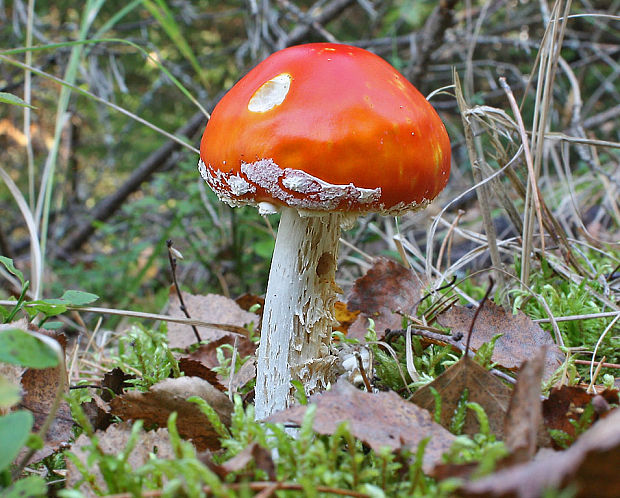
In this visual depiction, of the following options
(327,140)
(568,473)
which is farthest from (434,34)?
(568,473)

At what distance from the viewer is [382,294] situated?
2.19 m

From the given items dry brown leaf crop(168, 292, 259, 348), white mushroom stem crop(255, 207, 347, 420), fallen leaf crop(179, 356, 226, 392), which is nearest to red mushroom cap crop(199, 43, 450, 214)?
white mushroom stem crop(255, 207, 347, 420)

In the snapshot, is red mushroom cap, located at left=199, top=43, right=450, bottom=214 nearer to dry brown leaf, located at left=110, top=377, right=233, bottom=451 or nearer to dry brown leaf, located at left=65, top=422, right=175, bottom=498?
dry brown leaf, located at left=110, top=377, right=233, bottom=451

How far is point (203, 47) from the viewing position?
208 inches

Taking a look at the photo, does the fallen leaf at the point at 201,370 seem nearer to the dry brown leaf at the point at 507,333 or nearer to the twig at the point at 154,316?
the twig at the point at 154,316

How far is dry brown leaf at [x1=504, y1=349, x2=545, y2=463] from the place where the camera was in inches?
36.9

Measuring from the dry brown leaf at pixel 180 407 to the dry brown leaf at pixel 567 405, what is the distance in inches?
32.0

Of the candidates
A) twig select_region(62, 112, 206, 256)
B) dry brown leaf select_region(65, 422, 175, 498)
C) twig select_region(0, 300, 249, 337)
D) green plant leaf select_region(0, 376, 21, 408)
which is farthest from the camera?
twig select_region(62, 112, 206, 256)

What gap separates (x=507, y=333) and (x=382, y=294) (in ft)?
1.97

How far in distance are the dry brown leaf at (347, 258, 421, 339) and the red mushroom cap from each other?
794 mm

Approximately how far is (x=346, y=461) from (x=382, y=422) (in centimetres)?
11

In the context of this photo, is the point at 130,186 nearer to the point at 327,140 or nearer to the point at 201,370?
the point at 201,370

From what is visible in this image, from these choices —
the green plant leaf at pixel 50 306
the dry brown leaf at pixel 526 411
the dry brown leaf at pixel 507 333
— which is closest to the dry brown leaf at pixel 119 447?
the green plant leaf at pixel 50 306

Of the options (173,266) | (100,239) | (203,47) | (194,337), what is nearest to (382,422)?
(173,266)
